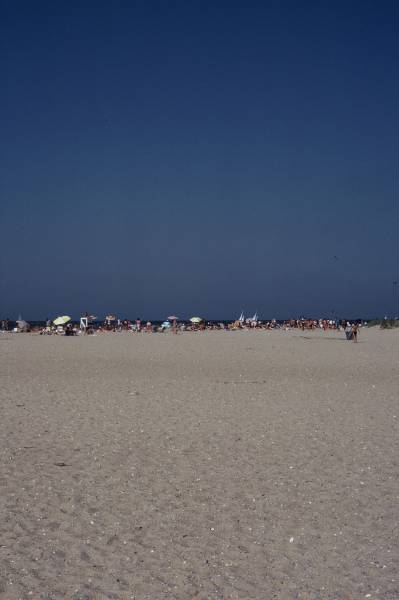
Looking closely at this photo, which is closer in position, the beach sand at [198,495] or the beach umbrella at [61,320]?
the beach sand at [198,495]

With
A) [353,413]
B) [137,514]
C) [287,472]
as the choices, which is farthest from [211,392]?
[137,514]

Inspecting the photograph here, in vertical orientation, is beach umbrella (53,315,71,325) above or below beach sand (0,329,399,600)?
above

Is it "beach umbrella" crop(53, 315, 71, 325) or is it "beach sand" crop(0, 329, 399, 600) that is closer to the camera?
"beach sand" crop(0, 329, 399, 600)

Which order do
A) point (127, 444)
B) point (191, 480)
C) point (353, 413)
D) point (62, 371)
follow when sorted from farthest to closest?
point (62, 371) → point (353, 413) → point (127, 444) → point (191, 480)

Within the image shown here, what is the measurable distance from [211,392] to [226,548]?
8.77 m

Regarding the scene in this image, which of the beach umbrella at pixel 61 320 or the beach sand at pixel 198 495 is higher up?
the beach umbrella at pixel 61 320

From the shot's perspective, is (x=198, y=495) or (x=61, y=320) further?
(x=61, y=320)

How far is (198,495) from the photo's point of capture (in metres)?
6.37

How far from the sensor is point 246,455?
317 inches

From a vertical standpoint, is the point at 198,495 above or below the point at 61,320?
below

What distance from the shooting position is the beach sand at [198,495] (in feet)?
14.7

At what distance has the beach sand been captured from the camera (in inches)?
176

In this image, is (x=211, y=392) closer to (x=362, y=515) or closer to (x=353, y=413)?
(x=353, y=413)

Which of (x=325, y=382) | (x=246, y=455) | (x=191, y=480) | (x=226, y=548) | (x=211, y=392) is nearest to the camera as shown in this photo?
(x=226, y=548)
